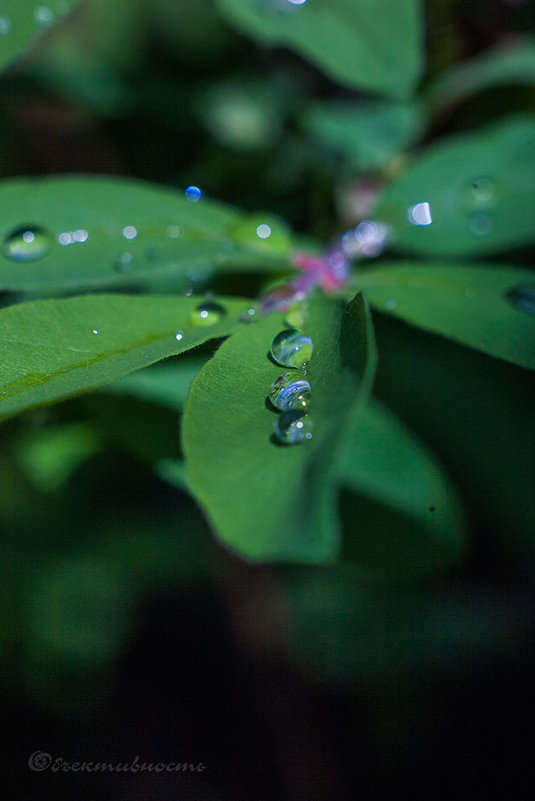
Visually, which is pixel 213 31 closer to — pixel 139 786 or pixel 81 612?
pixel 81 612

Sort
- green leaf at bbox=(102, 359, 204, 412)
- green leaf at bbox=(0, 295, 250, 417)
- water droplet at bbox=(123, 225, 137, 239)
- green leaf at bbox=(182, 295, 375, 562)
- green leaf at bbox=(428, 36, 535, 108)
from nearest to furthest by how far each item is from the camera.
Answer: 1. green leaf at bbox=(182, 295, 375, 562)
2. green leaf at bbox=(0, 295, 250, 417)
3. water droplet at bbox=(123, 225, 137, 239)
4. green leaf at bbox=(102, 359, 204, 412)
5. green leaf at bbox=(428, 36, 535, 108)

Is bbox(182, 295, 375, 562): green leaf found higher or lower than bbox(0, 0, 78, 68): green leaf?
lower

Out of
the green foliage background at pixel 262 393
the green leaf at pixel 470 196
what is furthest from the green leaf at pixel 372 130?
the green leaf at pixel 470 196

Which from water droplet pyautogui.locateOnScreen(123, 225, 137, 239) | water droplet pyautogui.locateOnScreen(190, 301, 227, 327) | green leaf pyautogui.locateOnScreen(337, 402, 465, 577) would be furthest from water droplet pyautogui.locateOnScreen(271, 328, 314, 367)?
green leaf pyautogui.locateOnScreen(337, 402, 465, 577)

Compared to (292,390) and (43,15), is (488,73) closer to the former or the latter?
(43,15)

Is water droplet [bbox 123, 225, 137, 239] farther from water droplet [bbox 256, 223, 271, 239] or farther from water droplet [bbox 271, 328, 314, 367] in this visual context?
water droplet [bbox 271, 328, 314, 367]

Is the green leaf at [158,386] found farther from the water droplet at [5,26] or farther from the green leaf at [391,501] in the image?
the water droplet at [5,26]

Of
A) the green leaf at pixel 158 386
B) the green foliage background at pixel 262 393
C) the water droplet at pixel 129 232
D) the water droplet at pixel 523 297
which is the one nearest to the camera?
the green foliage background at pixel 262 393

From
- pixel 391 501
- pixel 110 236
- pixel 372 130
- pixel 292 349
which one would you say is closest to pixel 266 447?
pixel 292 349
